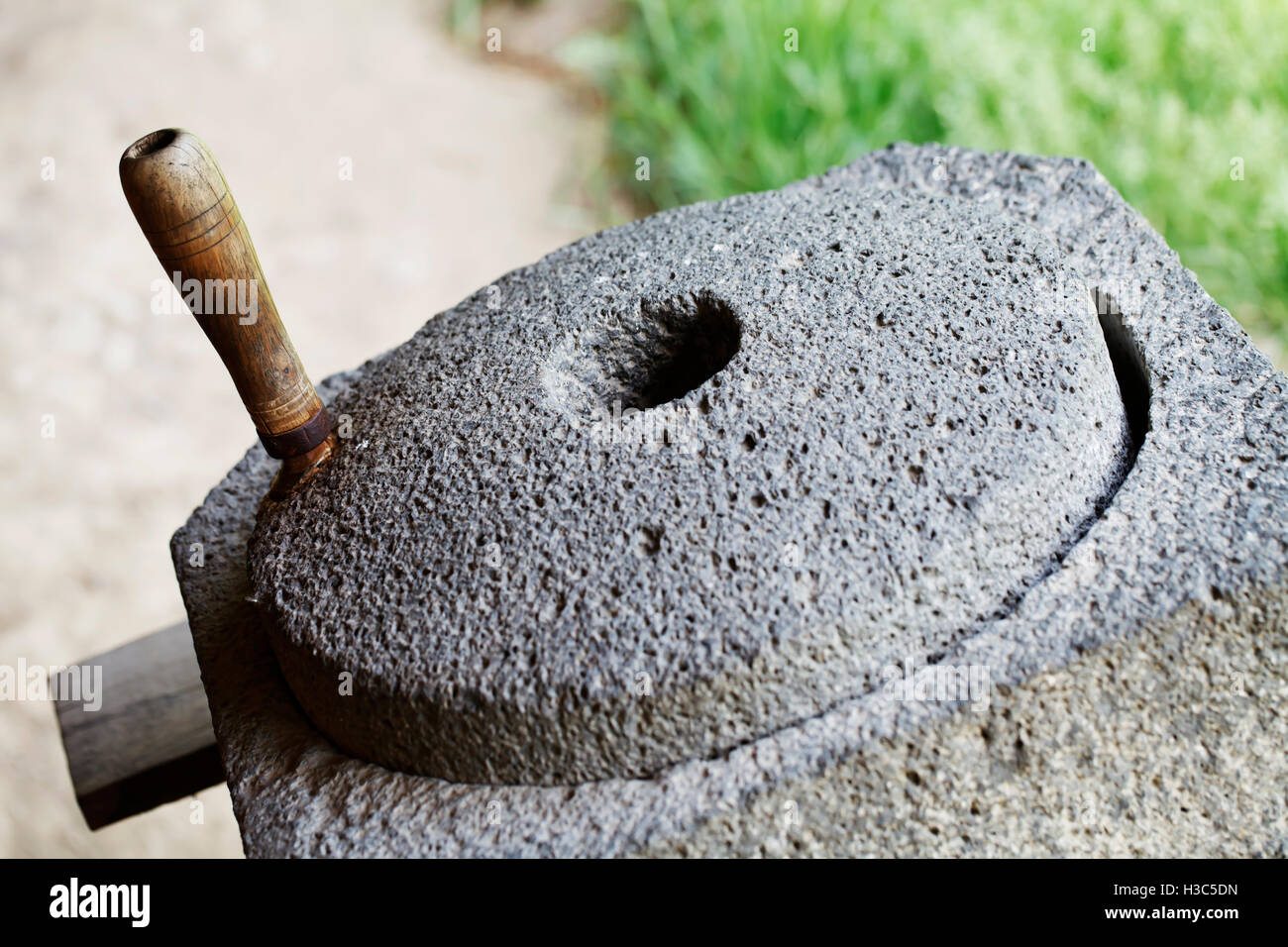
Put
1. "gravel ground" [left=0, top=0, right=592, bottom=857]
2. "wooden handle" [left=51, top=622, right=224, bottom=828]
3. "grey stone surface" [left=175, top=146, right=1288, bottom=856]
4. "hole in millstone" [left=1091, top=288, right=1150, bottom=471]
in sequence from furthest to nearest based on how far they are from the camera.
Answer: "gravel ground" [left=0, top=0, right=592, bottom=857] < "wooden handle" [left=51, top=622, right=224, bottom=828] < "hole in millstone" [left=1091, top=288, right=1150, bottom=471] < "grey stone surface" [left=175, top=146, right=1288, bottom=856]

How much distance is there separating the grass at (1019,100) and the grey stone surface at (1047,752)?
1.89 meters

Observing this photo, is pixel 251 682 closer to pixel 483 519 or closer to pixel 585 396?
pixel 483 519

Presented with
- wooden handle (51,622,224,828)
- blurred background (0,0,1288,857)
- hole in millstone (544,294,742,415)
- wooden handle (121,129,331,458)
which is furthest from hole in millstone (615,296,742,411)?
blurred background (0,0,1288,857)

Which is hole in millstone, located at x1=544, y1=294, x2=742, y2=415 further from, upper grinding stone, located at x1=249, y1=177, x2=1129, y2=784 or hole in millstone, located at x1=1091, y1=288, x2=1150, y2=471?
hole in millstone, located at x1=1091, y1=288, x2=1150, y2=471

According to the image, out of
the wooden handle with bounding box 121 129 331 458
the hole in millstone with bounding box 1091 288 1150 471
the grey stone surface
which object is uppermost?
the wooden handle with bounding box 121 129 331 458

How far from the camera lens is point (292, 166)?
3799 millimetres

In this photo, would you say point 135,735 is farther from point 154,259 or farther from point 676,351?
point 154,259

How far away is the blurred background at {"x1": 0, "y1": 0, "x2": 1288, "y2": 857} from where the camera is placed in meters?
2.73

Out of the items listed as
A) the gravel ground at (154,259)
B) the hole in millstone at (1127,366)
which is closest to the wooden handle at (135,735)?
the gravel ground at (154,259)

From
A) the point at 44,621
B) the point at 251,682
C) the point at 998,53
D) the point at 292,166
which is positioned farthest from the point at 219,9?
the point at 251,682

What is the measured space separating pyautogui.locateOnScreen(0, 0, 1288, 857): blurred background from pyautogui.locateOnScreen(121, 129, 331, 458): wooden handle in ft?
5.86

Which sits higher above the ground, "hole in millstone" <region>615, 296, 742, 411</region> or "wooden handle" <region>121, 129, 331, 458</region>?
"wooden handle" <region>121, 129, 331, 458</region>

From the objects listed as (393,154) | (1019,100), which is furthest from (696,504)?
(393,154)

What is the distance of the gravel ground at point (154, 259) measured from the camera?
9.29 ft
